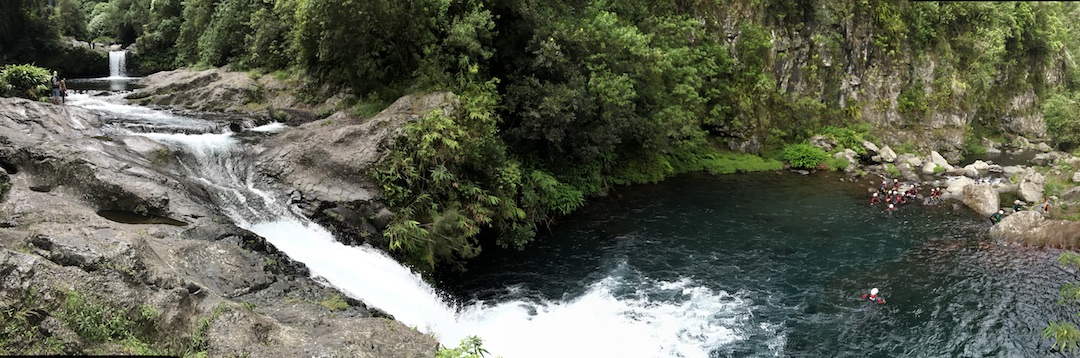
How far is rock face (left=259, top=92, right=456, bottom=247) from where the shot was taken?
14453 mm

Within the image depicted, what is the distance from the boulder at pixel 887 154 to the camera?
30128 mm

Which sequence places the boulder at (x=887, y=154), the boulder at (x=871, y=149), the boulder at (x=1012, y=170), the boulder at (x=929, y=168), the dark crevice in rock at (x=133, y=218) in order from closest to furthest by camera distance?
the dark crevice in rock at (x=133, y=218) → the boulder at (x=1012, y=170) → the boulder at (x=929, y=168) → the boulder at (x=887, y=154) → the boulder at (x=871, y=149)

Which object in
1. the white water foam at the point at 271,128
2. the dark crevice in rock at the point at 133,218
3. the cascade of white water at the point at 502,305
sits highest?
the white water foam at the point at 271,128

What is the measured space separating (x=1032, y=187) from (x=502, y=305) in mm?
22589

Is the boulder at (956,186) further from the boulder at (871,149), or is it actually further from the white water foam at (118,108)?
the white water foam at (118,108)

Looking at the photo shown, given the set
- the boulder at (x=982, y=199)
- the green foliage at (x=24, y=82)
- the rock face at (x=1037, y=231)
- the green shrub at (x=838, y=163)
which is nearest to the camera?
the green foliage at (x=24, y=82)

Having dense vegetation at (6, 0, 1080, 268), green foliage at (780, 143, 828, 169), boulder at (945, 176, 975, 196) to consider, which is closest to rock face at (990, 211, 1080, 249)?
boulder at (945, 176, 975, 196)

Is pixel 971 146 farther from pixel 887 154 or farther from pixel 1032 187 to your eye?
pixel 1032 187

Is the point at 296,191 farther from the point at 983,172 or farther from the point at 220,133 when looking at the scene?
the point at 983,172

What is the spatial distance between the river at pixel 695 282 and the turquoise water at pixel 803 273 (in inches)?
2.0

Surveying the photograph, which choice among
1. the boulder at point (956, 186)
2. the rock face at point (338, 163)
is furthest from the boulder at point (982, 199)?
the rock face at point (338, 163)

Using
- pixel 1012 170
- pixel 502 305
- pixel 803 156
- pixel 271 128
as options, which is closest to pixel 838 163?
pixel 803 156

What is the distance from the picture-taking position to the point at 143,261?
850 cm

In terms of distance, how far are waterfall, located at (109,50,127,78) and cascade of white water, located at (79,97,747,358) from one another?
2366 cm
